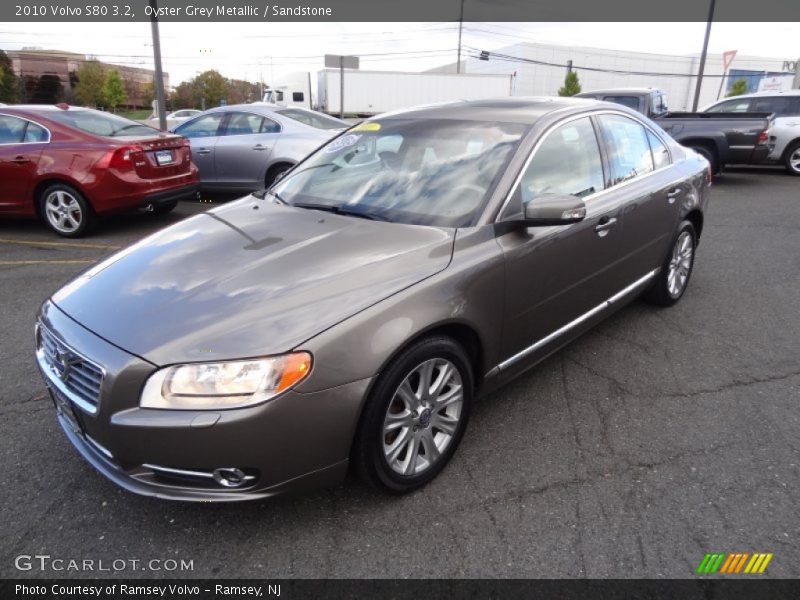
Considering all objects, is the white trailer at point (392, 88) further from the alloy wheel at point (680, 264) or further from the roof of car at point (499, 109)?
the roof of car at point (499, 109)

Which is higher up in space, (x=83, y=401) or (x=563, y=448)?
(x=83, y=401)

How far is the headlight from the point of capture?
6.40 feet

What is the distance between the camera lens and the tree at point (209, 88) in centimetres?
7256

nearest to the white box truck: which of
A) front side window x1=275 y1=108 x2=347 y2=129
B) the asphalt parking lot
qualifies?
front side window x1=275 y1=108 x2=347 y2=129

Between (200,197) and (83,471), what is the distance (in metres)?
7.54

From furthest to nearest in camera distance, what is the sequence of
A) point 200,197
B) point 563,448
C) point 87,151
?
point 200,197
point 87,151
point 563,448

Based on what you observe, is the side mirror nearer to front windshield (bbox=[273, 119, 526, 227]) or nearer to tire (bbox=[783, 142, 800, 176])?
front windshield (bbox=[273, 119, 526, 227])

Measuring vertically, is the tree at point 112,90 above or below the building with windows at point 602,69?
below

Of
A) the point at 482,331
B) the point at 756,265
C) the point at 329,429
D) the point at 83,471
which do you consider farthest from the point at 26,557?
the point at 756,265

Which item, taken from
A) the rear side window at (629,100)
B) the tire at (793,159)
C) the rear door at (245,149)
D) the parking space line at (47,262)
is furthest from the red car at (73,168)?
the tire at (793,159)

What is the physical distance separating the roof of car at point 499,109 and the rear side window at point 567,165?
155 millimetres

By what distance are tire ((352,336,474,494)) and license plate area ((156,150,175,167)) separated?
5777mm

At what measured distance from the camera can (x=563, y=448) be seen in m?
2.82
